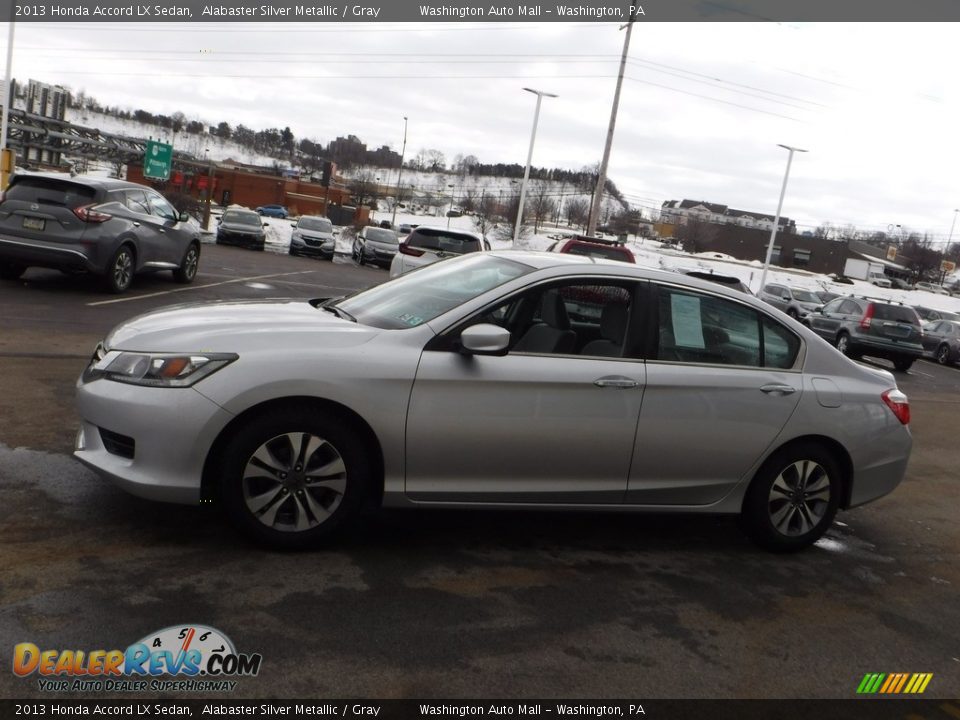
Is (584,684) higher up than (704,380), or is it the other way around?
(704,380)

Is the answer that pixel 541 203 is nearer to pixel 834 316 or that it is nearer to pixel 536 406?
pixel 834 316

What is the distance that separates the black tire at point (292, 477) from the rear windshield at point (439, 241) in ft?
46.0

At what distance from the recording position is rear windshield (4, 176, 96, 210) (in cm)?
1194

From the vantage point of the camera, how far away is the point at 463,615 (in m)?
3.96

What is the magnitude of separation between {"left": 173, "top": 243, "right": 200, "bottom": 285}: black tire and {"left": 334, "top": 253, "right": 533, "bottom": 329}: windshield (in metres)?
10.2

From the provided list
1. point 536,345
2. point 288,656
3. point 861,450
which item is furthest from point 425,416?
point 861,450

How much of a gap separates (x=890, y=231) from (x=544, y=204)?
42696 millimetres

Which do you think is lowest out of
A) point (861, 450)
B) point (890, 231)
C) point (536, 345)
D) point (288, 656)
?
point (288, 656)

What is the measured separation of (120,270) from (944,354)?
2515cm

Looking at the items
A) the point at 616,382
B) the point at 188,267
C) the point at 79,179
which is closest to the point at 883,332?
the point at 188,267

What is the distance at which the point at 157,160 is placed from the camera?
43594 millimetres

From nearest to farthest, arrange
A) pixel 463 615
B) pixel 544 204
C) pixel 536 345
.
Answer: pixel 463 615
pixel 536 345
pixel 544 204

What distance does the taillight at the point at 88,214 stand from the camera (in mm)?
11969

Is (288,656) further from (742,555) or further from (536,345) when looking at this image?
(742,555)
